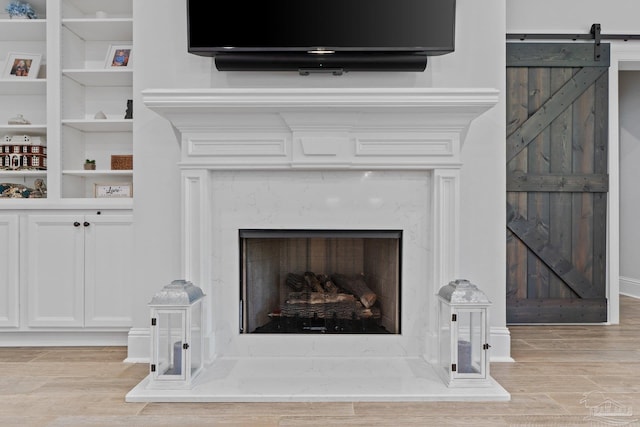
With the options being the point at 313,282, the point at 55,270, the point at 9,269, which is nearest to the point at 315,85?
the point at 313,282

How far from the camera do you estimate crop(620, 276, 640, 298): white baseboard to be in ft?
15.3

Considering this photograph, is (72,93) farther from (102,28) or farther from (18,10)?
(18,10)

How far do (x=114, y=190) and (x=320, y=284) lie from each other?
4.75ft

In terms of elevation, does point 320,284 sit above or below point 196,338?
above

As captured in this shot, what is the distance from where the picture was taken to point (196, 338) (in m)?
2.46

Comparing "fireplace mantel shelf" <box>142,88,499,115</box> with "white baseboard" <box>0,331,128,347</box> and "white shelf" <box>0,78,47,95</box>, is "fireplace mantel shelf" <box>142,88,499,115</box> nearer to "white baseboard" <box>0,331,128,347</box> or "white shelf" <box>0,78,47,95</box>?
"white shelf" <box>0,78,47,95</box>

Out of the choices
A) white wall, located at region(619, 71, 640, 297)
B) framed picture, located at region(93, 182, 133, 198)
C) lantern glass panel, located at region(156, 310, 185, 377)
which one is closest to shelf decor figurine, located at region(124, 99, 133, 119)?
framed picture, located at region(93, 182, 133, 198)

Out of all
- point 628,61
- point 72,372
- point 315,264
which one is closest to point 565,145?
point 628,61

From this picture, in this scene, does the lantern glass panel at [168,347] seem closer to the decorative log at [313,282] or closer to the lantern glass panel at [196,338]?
the lantern glass panel at [196,338]

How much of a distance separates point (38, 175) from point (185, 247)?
123 cm

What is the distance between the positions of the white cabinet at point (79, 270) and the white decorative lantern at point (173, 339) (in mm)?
686

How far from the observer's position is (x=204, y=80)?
109 inches

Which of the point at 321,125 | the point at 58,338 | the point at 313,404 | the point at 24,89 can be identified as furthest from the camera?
the point at 24,89

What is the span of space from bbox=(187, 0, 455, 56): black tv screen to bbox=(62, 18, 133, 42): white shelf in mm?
659
